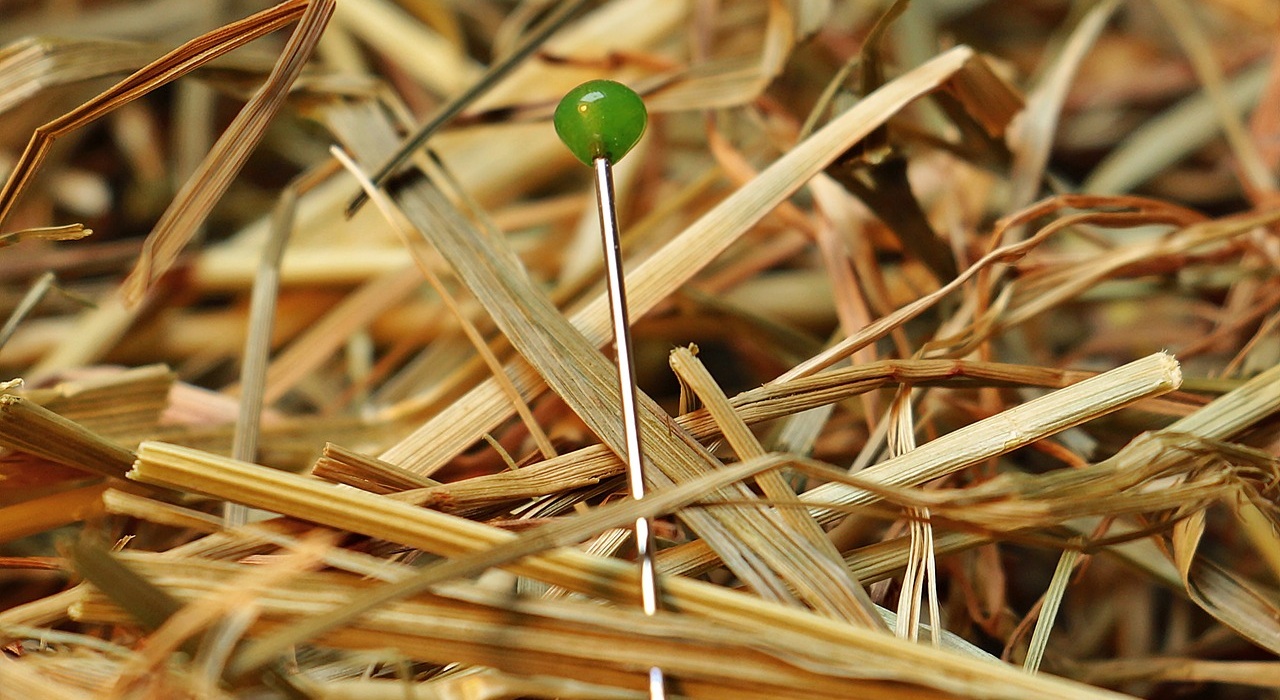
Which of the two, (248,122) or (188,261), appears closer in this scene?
(248,122)

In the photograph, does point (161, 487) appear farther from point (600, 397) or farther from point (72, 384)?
point (600, 397)

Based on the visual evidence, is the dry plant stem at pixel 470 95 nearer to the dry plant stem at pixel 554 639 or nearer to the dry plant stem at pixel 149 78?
the dry plant stem at pixel 149 78

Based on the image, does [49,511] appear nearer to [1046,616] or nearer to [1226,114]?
[1046,616]

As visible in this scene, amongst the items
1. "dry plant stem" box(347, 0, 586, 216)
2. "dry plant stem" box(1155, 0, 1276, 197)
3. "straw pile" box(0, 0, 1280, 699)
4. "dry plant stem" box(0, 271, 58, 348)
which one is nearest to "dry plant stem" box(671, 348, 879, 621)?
"straw pile" box(0, 0, 1280, 699)

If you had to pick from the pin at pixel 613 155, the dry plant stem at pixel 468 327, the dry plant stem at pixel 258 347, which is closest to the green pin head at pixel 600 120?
the pin at pixel 613 155

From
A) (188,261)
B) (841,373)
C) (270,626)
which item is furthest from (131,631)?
(188,261)

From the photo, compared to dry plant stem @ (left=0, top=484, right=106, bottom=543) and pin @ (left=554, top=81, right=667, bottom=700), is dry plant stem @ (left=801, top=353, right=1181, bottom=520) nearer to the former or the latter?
pin @ (left=554, top=81, right=667, bottom=700)
